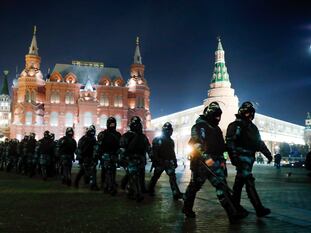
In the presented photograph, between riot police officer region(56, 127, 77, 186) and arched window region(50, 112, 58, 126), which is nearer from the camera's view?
riot police officer region(56, 127, 77, 186)

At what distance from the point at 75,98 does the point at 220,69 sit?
3700 centimetres

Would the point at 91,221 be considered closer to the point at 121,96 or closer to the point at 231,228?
the point at 231,228

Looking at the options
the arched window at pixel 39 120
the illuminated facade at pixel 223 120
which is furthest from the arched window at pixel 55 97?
the illuminated facade at pixel 223 120

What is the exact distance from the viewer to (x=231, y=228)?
21.4 feet

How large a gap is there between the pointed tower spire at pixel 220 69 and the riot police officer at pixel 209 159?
9021 cm

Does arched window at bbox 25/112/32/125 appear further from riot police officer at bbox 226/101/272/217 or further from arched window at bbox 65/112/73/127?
riot police officer at bbox 226/101/272/217

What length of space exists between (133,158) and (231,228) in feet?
16.8

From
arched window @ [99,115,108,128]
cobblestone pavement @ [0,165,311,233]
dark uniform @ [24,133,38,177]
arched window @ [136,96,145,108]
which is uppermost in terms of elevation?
arched window @ [136,96,145,108]

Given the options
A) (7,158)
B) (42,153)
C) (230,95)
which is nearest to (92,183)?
(42,153)

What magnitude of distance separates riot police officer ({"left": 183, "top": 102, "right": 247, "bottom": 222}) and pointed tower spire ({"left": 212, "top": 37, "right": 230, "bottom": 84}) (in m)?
90.2

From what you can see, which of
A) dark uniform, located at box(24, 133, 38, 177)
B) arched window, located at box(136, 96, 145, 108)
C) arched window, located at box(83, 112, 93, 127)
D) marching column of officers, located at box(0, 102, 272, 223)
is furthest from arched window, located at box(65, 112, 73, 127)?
marching column of officers, located at box(0, 102, 272, 223)

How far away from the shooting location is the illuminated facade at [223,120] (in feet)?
313

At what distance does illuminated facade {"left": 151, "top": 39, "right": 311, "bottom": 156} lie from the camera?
313 feet

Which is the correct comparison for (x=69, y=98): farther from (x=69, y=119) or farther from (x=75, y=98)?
(x=69, y=119)
